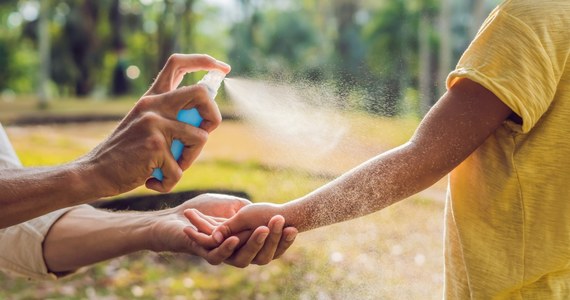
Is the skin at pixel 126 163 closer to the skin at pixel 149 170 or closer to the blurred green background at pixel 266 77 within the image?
the skin at pixel 149 170

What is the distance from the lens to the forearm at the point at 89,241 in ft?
9.13

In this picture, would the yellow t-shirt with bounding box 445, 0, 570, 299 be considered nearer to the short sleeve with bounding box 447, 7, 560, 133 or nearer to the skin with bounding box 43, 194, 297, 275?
the short sleeve with bounding box 447, 7, 560, 133

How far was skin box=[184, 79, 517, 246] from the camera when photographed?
201 cm

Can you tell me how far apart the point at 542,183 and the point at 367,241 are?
4239 mm

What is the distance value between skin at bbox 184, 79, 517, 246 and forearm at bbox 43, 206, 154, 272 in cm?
70

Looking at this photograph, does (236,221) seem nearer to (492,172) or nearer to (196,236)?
(196,236)

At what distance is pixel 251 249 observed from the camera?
2.34 m

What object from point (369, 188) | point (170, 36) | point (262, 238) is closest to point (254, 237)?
point (262, 238)

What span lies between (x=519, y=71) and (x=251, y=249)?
3.14ft

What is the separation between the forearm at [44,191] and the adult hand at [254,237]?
1.25ft

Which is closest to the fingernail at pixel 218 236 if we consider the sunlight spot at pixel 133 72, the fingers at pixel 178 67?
the fingers at pixel 178 67

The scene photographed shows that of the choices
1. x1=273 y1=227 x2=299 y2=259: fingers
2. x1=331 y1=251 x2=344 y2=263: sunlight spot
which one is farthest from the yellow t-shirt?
x1=331 y1=251 x2=344 y2=263: sunlight spot

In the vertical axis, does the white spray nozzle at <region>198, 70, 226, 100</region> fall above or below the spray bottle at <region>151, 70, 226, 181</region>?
above

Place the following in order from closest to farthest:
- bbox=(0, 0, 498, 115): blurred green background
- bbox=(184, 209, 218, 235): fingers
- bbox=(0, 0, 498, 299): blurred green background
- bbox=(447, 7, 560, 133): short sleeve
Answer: bbox=(447, 7, 560, 133): short sleeve, bbox=(184, 209, 218, 235): fingers, bbox=(0, 0, 498, 299): blurred green background, bbox=(0, 0, 498, 115): blurred green background
